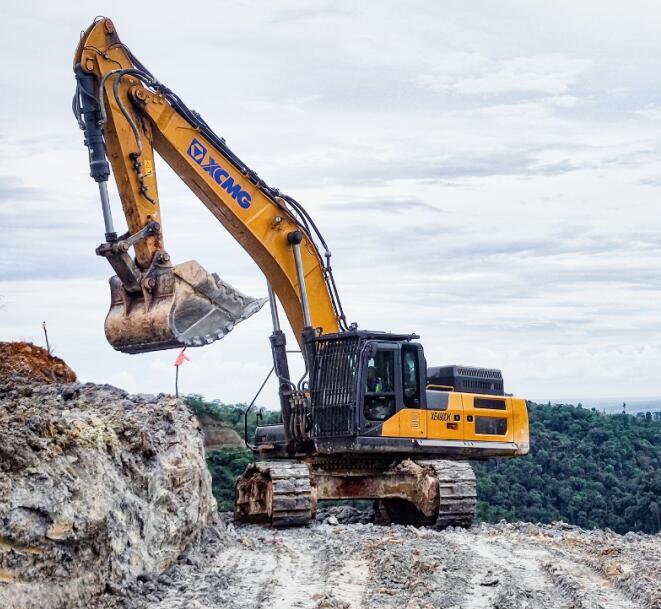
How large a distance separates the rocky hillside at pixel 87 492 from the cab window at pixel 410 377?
3.24 metres

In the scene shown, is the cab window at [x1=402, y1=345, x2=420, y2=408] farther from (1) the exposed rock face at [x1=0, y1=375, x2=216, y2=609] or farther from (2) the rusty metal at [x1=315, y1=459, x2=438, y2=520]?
(1) the exposed rock face at [x1=0, y1=375, x2=216, y2=609]

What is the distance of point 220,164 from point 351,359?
2.79 meters

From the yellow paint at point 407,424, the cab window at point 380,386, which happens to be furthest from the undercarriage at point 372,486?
the cab window at point 380,386

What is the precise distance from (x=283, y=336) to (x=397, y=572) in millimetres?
5116

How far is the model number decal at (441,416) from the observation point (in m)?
14.6

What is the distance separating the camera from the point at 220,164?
48.0 ft

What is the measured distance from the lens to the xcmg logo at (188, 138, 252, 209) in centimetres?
1449

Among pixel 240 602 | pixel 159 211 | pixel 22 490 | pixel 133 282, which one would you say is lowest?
pixel 240 602

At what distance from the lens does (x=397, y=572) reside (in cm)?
1040

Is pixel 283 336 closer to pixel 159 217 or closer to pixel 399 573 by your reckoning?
pixel 159 217

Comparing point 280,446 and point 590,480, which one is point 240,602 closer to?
point 280,446

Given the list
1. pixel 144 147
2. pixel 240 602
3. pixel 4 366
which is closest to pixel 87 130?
pixel 144 147

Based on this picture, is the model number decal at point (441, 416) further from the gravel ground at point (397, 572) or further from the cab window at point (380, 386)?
the gravel ground at point (397, 572)

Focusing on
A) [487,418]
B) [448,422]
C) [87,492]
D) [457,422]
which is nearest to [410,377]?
[448,422]
